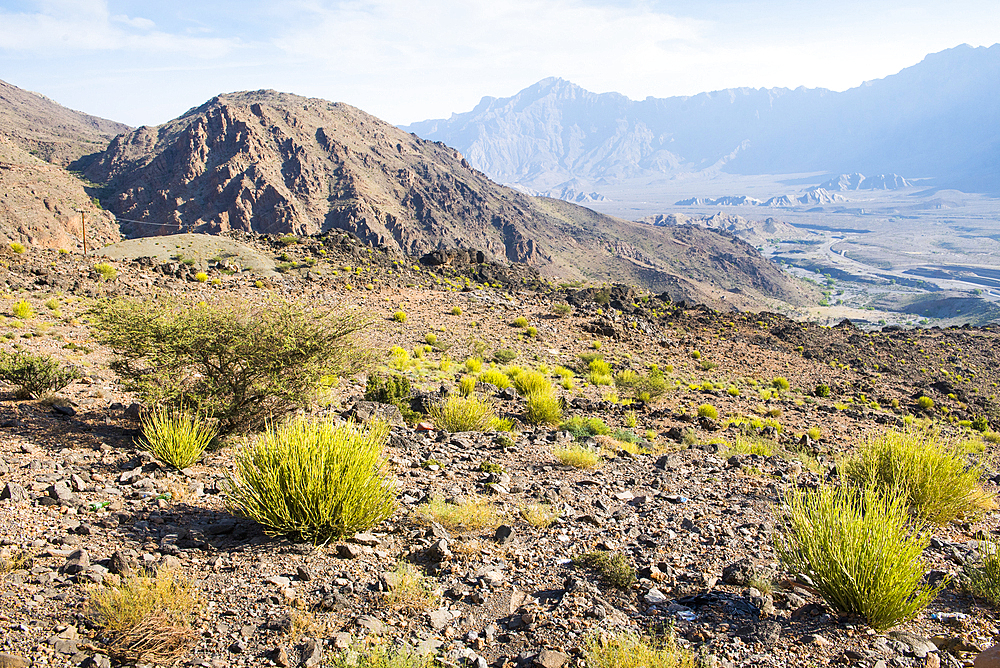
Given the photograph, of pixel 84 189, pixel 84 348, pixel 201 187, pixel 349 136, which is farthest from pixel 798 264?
pixel 84 348

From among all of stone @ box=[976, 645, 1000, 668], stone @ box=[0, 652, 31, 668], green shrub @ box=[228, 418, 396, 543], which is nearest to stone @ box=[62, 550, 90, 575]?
stone @ box=[0, 652, 31, 668]

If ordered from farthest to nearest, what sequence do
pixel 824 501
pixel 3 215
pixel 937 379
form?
pixel 3 215 < pixel 937 379 < pixel 824 501

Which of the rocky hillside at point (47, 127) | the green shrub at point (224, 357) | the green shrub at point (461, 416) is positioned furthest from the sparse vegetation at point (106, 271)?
the rocky hillside at point (47, 127)

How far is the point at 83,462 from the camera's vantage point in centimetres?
555

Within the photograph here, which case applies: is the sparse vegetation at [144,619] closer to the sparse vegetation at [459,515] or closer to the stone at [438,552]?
the stone at [438,552]

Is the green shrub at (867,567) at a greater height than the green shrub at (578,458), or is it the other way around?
the green shrub at (867,567)

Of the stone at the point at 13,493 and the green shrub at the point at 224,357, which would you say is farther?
the green shrub at the point at 224,357

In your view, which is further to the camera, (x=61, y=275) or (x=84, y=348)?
(x=61, y=275)

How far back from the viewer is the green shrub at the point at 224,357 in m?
6.40

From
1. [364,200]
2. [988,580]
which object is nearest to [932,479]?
[988,580]

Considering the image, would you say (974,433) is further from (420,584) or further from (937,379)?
(420,584)

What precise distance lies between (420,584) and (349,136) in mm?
100811

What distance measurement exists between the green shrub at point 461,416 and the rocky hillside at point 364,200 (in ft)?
215

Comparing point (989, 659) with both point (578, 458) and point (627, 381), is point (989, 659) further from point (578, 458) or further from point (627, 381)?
point (627, 381)
